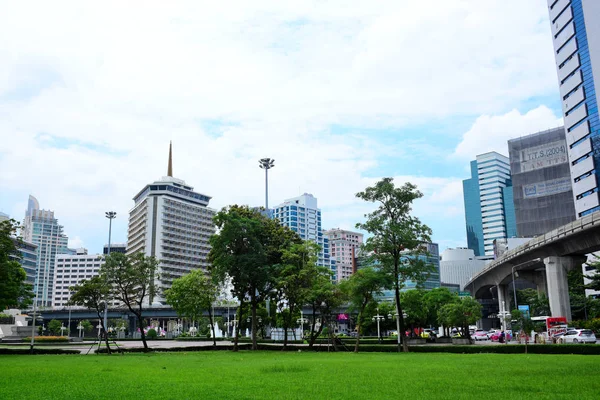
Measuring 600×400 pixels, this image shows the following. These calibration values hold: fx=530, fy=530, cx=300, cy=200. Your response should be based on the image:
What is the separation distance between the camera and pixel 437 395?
12609mm

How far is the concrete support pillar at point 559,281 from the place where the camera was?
57094 millimetres

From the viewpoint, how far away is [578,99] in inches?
3492

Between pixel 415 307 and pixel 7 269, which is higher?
pixel 7 269

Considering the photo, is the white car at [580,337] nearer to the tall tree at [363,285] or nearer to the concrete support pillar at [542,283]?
the tall tree at [363,285]

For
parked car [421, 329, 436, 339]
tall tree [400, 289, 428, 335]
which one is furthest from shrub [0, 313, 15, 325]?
parked car [421, 329, 436, 339]

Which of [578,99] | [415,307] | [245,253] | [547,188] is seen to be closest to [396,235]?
[245,253]

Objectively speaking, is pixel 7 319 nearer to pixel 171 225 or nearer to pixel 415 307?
pixel 415 307

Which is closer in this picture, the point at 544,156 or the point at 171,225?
the point at 544,156

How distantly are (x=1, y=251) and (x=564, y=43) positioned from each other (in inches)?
3639

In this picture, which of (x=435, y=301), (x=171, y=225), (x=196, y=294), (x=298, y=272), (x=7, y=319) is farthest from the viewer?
(x=171, y=225)

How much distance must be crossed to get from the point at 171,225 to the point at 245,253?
11631 centimetres

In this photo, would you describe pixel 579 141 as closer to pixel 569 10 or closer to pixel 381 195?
pixel 569 10

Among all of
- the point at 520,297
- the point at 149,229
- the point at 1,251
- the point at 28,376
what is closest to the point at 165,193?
the point at 149,229

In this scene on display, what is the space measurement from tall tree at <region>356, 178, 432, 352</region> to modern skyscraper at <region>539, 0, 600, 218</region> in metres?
56.5
